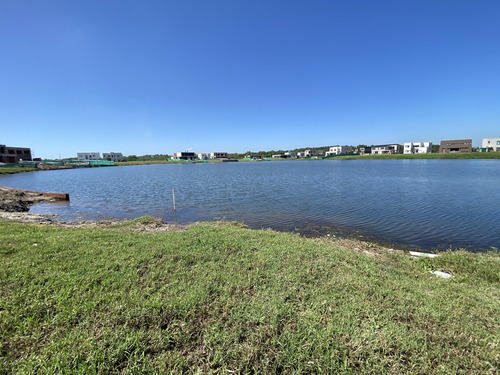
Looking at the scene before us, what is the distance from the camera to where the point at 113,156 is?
188 m

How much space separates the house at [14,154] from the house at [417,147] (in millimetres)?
231782

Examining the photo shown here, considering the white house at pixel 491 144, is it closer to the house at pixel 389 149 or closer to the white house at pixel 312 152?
the house at pixel 389 149

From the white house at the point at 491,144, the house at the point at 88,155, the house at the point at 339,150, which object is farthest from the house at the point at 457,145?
the house at the point at 88,155

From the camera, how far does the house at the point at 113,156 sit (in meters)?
184

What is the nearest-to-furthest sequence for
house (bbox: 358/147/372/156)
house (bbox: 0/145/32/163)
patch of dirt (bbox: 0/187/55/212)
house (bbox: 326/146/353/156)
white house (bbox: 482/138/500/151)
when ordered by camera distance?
patch of dirt (bbox: 0/187/55/212)
house (bbox: 0/145/32/163)
white house (bbox: 482/138/500/151)
house (bbox: 358/147/372/156)
house (bbox: 326/146/353/156)

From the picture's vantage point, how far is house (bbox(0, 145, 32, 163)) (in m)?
97.1

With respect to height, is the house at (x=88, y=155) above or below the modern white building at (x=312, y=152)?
Result: above

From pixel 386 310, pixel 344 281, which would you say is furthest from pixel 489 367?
pixel 344 281

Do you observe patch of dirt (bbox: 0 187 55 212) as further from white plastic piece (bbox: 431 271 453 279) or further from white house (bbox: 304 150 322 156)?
white house (bbox: 304 150 322 156)

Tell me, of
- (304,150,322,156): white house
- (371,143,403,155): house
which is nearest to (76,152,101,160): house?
(304,150,322,156): white house

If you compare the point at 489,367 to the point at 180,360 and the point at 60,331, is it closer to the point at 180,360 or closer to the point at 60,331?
the point at 180,360

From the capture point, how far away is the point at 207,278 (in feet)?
17.4

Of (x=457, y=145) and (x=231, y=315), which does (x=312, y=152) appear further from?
(x=231, y=315)

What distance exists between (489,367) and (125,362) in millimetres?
5350
